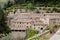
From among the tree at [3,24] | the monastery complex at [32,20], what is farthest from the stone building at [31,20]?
the tree at [3,24]

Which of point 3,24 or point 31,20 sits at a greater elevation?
point 31,20

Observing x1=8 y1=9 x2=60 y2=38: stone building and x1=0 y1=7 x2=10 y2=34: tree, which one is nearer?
x1=8 y1=9 x2=60 y2=38: stone building

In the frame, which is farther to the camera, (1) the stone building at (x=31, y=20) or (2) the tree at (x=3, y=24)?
(2) the tree at (x=3, y=24)

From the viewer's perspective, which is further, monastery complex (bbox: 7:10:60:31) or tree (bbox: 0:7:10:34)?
tree (bbox: 0:7:10:34)

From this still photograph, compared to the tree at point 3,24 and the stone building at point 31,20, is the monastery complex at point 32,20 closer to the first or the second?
the stone building at point 31,20

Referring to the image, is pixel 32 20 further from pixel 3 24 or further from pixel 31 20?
pixel 3 24

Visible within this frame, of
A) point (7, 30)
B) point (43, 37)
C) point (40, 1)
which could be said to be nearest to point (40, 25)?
point (7, 30)

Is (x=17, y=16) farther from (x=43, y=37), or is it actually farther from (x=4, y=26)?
(x=43, y=37)

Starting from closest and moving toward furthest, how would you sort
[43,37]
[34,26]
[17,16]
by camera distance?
[43,37] < [34,26] < [17,16]

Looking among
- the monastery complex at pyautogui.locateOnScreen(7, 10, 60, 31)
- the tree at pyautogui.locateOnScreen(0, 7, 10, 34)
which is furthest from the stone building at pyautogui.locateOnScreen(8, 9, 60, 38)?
the tree at pyautogui.locateOnScreen(0, 7, 10, 34)

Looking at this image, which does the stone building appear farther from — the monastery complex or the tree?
the tree

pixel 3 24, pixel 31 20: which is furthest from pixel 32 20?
pixel 3 24
